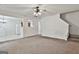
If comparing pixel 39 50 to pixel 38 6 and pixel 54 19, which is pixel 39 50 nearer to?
pixel 54 19

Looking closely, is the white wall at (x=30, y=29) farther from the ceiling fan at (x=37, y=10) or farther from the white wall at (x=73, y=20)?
the white wall at (x=73, y=20)

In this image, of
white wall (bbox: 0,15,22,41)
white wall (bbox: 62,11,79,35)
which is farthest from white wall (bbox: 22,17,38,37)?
white wall (bbox: 62,11,79,35)

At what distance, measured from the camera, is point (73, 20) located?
1628 millimetres

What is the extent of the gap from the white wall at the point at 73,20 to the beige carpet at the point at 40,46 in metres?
0.17

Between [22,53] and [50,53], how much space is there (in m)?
0.41

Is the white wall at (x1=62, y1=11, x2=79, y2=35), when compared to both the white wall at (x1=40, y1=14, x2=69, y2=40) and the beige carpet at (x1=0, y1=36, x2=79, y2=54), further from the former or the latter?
the beige carpet at (x1=0, y1=36, x2=79, y2=54)

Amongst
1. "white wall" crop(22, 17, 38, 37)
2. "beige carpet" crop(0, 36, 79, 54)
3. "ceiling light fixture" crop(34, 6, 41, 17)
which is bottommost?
"beige carpet" crop(0, 36, 79, 54)

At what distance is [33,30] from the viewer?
5.57 feet

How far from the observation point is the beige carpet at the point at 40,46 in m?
1.63

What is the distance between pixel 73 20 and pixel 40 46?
0.61m

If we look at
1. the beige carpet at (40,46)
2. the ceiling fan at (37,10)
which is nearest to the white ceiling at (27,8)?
the ceiling fan at (37,10)

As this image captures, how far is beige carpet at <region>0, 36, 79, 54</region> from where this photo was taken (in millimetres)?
1628

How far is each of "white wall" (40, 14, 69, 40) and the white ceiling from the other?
0.10m

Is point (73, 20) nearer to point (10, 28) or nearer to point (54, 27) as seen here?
point (54, 27)
